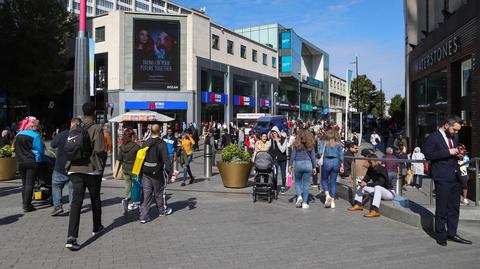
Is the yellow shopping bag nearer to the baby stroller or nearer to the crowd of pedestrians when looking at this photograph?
the crowd of pedestrians

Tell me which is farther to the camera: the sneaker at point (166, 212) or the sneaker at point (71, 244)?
the sneaker at point (166, 212)

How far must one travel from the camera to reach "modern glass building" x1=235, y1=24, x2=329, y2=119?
228 ft

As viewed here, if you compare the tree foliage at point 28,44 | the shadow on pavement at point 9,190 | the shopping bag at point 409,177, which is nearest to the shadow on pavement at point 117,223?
the shadow on pavement at point 9,190

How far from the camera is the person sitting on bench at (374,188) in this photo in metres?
8.34

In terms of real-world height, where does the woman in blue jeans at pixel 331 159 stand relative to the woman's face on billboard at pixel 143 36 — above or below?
below

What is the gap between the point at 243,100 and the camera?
55.7 metres

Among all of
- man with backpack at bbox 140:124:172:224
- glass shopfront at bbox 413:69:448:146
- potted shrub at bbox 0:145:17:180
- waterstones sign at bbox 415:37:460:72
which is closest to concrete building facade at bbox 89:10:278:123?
glass shopfront at bbox 413:69:448:146

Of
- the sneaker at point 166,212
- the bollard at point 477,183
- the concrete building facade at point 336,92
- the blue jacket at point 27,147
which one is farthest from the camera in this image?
the concrete building facade at point 336,92

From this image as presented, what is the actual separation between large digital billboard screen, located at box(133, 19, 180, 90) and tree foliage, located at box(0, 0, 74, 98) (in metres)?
8.02

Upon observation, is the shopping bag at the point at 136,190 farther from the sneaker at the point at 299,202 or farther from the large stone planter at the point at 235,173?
the large stone planter at the point at 235,173

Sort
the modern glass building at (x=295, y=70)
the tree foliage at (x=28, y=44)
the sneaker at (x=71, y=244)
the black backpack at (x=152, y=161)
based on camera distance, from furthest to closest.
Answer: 1. the modern glass building at (x=295, y=70)
2. the tree foliage at (x=28, y=44)
3. the black backpack at (x=152, y=161)
4. the sneaker at (x=71, y=244)

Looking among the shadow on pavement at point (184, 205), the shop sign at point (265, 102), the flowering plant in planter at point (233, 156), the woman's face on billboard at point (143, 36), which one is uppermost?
the woman's face on billboard at point (143, 36)

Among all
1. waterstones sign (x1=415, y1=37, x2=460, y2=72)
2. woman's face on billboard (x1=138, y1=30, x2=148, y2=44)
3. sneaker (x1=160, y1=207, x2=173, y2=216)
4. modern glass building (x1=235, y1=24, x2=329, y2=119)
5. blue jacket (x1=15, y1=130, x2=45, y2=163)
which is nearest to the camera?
sneaker (x1=160, y1=207, x2=173, y2=216)

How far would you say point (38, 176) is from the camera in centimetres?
931
